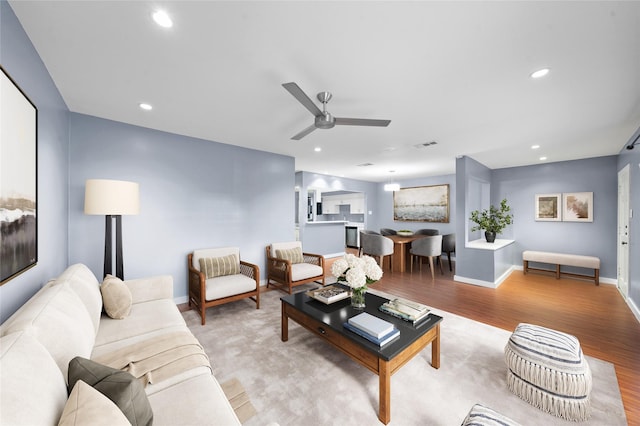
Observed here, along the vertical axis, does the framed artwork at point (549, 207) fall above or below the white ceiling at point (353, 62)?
below

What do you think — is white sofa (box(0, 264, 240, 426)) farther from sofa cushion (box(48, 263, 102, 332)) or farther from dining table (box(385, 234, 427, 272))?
dining table (box(385, 234, 427, 272))

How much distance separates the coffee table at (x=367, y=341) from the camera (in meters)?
1.60

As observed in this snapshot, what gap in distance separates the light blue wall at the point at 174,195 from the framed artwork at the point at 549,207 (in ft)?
18.1

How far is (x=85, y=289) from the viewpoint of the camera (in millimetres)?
1751

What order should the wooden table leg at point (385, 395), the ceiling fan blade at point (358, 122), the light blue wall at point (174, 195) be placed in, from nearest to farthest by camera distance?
the wooden table leg at point (385, 395), the ceiling fan blade at point (358, 122), the light blue wall at point (174, 195)

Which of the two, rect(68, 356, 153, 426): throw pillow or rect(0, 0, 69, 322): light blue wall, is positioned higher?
rect(0, 0, 69, 322): light blue wall

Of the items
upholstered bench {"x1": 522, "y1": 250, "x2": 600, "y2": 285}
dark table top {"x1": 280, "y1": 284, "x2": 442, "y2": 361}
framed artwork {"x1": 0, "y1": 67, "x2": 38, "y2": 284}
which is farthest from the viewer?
upholstered bench {"x1": 522, "y1": 250, "x2": 600, "y2": 285}

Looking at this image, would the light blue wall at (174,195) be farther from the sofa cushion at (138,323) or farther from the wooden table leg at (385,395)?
the wooden table leg at (385,395)

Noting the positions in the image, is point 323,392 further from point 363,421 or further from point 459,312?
point 459,312

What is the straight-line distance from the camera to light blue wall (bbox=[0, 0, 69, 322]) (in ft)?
4.59

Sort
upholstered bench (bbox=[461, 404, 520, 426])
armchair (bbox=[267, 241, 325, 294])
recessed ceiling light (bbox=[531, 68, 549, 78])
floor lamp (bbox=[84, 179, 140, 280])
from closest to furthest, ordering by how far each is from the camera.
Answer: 1. upholstered bench (bbox=[461, 404, 520, 426])
2. recessed ceiling light (bbox=[531, 68, 549, 78])
3. floor lamp (bbox=[84, 179, 140, 280])
4. armchair (bbox=[267, 241, 325, 294])

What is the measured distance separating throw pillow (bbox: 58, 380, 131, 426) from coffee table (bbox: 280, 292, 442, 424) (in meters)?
1.36

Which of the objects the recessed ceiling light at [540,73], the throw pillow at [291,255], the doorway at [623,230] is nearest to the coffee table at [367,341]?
the throw pillow at [291,255]

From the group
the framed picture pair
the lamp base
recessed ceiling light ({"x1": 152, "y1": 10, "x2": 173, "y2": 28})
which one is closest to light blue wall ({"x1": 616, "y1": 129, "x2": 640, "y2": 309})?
the framed picture pair
